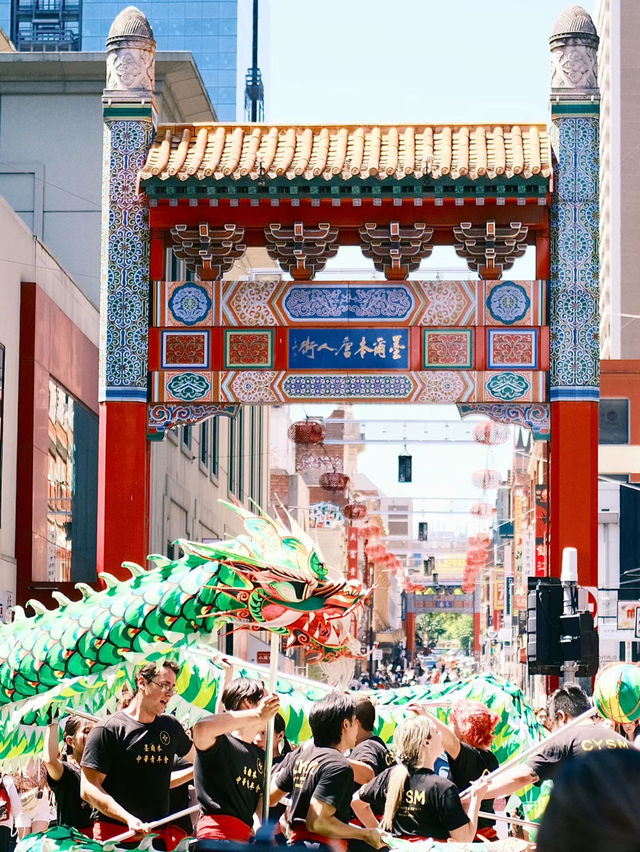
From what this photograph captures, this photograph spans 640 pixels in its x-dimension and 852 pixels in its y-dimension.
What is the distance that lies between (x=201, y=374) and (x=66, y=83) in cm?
1548

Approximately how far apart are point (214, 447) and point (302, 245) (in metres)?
19.3

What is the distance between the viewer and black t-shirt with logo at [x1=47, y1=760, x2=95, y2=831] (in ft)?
30.2

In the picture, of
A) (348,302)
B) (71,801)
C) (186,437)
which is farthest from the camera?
(186,437)

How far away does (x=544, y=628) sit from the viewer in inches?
611

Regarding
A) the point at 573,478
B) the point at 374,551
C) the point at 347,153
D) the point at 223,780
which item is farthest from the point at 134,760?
the point at 374,551

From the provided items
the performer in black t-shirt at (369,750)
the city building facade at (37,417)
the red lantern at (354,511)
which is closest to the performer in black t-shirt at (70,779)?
the performer in black t-shirt at (369,750)

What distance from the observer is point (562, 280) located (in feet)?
63.2

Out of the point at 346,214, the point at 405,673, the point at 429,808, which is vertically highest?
the point at 346,214

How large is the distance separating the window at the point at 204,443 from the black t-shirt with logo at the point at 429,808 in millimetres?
28343

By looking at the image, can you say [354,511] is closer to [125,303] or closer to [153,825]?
[125,303]

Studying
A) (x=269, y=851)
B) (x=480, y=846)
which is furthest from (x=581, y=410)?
(x=269, y=851)

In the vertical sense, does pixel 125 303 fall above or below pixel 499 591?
above

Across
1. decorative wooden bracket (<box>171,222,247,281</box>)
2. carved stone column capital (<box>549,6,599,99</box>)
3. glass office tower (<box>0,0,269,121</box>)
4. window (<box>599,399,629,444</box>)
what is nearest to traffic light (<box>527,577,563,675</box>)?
decorative wooden bracket (<box>171,222,247,281</box>)

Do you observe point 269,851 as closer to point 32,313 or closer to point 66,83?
point 32,313
